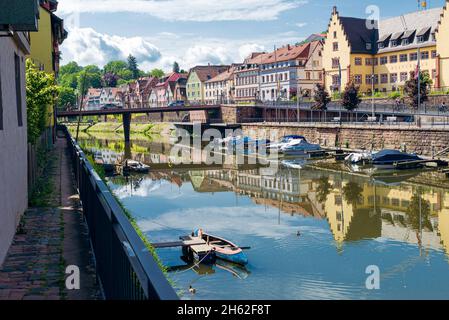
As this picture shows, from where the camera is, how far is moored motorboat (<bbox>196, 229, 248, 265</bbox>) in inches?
798

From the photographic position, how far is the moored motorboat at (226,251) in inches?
798

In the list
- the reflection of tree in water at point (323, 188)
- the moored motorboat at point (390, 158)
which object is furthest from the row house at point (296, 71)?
the reflection of tree in water at point (323, 188)

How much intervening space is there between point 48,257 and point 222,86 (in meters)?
125

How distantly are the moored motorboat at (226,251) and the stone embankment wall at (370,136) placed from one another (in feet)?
109

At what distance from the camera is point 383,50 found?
8450 cm

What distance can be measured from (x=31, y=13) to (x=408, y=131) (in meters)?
46.8

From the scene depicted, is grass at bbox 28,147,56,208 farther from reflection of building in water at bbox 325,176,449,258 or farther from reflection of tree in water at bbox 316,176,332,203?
reflection of tree in water at bbox 316,176,332,203

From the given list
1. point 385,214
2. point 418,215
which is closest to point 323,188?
point 385,214

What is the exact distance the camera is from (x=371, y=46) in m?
87.5

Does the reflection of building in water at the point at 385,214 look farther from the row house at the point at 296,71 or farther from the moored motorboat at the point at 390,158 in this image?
the row house at the point at 296,71

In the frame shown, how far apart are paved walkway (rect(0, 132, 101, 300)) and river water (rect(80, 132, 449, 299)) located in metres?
4.79

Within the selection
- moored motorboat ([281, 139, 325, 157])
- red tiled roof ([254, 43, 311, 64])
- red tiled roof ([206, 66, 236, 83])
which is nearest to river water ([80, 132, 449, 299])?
moored motorboat ([281, 139, 325, 157])
